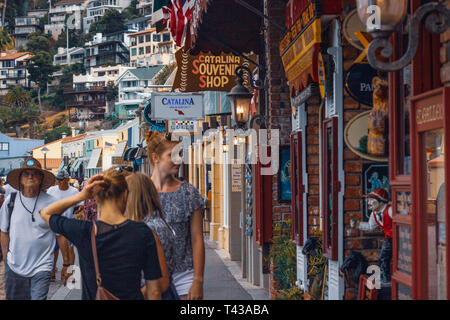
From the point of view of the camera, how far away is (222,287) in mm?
13266

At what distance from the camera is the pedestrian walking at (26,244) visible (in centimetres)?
776

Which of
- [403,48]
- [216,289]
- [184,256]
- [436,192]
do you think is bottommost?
[216,289]

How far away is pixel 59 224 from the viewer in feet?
18.4

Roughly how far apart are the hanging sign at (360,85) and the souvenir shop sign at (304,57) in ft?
1.04

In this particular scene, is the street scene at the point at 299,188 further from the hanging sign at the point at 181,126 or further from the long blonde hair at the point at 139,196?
the hanging sign at the point at 181,126

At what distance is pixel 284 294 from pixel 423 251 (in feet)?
16.3

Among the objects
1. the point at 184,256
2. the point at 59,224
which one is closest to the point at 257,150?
the point at 184,256

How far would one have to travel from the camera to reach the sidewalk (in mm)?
12039

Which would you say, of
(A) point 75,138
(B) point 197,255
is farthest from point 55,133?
(B) point 197,255

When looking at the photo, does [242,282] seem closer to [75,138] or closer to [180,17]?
[180,17]

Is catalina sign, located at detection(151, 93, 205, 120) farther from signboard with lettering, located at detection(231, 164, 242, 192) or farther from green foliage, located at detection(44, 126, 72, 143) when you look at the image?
green foliage, located at detection(44, 126, 72, 143)

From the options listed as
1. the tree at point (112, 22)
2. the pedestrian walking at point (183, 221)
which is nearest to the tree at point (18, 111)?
the tree at point (112, 22)

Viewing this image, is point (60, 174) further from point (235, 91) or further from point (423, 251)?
point (423, 251)

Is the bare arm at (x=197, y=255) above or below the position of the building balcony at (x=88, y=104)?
below
